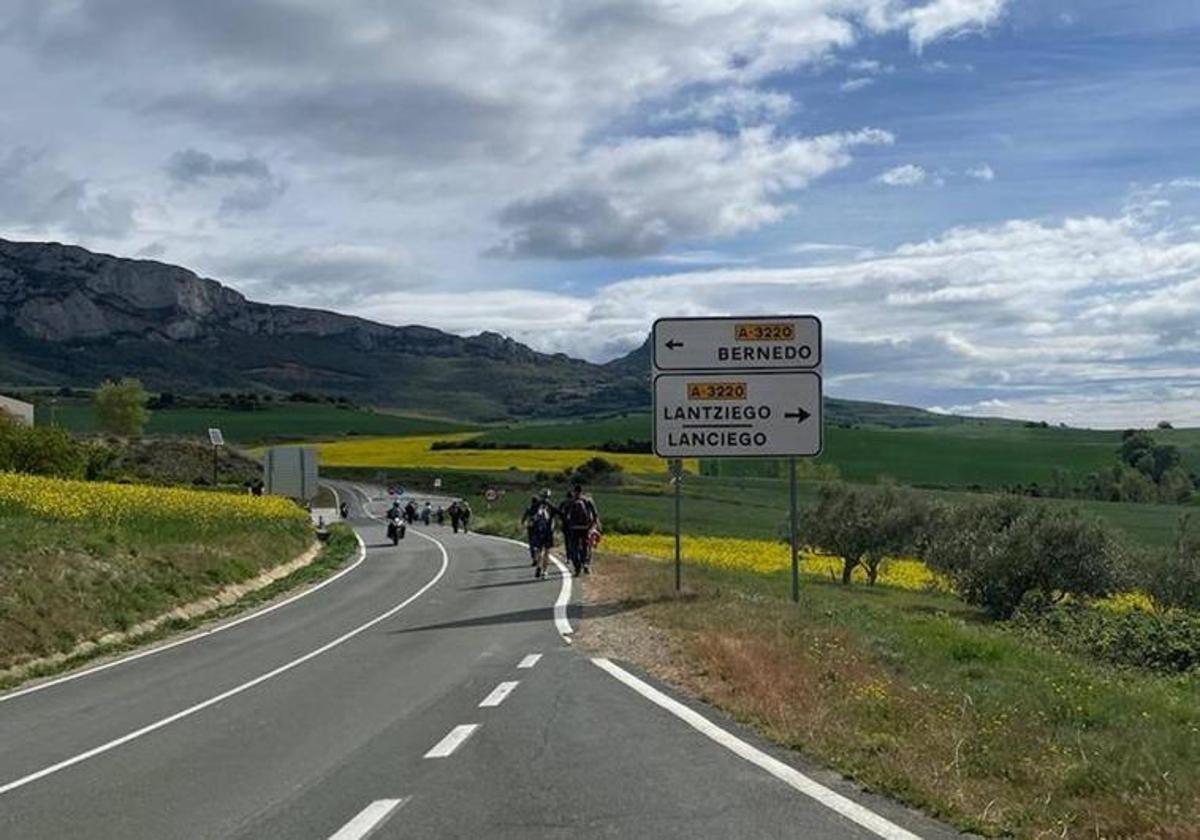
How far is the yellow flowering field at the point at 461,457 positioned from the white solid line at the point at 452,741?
89.4m

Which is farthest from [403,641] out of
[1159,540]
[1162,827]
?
[1159,540]

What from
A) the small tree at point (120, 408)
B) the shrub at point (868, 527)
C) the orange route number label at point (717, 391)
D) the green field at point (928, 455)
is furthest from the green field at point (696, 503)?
the orange route number label at point (717, 391)

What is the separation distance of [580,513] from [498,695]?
1538cm

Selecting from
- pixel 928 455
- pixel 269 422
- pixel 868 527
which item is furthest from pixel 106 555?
pixel 269 422

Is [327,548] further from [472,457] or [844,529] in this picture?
[472,457]

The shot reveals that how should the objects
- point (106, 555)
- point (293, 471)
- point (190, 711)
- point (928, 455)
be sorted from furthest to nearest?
point (928, 455) → point (293, 471) → point (106, 555) → point (190, 711)

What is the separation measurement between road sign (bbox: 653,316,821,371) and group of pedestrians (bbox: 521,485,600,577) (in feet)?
24.1

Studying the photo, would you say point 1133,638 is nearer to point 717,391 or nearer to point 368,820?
point 717,391

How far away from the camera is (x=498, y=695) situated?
1241 cm

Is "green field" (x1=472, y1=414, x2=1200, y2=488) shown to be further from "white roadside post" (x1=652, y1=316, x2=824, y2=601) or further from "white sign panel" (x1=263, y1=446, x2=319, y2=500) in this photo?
"white roadside post" (x1=652, y1=316, x2=824, y2=601)

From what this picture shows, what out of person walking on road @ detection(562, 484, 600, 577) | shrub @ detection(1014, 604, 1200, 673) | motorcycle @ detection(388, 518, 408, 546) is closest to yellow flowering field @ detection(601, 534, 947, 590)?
motorcycle @ detection(388, 518, 408, 546)

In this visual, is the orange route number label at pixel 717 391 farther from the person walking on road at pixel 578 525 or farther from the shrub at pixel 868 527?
the shrub at pixel 868 527

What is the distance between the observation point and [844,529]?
62812 millimetres

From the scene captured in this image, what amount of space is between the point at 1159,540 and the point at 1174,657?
5092cm
